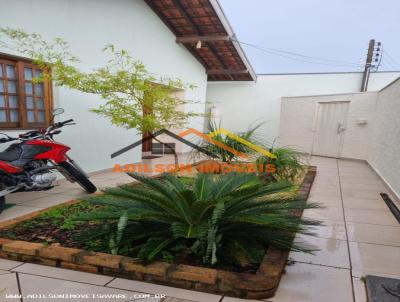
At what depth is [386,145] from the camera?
16.6 ft

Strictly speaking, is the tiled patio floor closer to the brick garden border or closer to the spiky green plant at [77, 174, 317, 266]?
the brick garden border

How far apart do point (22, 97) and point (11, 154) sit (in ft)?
4.08

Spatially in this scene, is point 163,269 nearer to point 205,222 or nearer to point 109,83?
point 205,222

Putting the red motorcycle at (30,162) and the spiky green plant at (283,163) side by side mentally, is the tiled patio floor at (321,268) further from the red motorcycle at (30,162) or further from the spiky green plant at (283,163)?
the spiky green plant at (283,163)

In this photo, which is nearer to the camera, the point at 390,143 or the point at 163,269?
the point at 163,269

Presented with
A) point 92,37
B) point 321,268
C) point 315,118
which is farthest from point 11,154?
point 315,118

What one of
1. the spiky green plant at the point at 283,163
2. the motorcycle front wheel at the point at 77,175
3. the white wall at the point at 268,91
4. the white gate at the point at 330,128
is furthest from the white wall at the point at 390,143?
the motorcycle front wheel at the point at 77,175

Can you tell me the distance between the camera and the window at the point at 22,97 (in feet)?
11.5

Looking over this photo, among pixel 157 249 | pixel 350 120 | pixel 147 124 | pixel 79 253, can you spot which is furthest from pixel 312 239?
pixel 350 120

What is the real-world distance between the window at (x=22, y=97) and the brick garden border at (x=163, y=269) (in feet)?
7.51

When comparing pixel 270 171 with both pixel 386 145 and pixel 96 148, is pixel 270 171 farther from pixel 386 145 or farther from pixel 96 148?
pixel 96 148

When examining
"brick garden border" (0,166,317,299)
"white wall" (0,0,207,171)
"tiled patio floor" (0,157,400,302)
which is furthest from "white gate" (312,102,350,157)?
"brick garden border" (0,166,317,299)

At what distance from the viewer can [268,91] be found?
1077 centimetres

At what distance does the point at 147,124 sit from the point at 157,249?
2388mm
